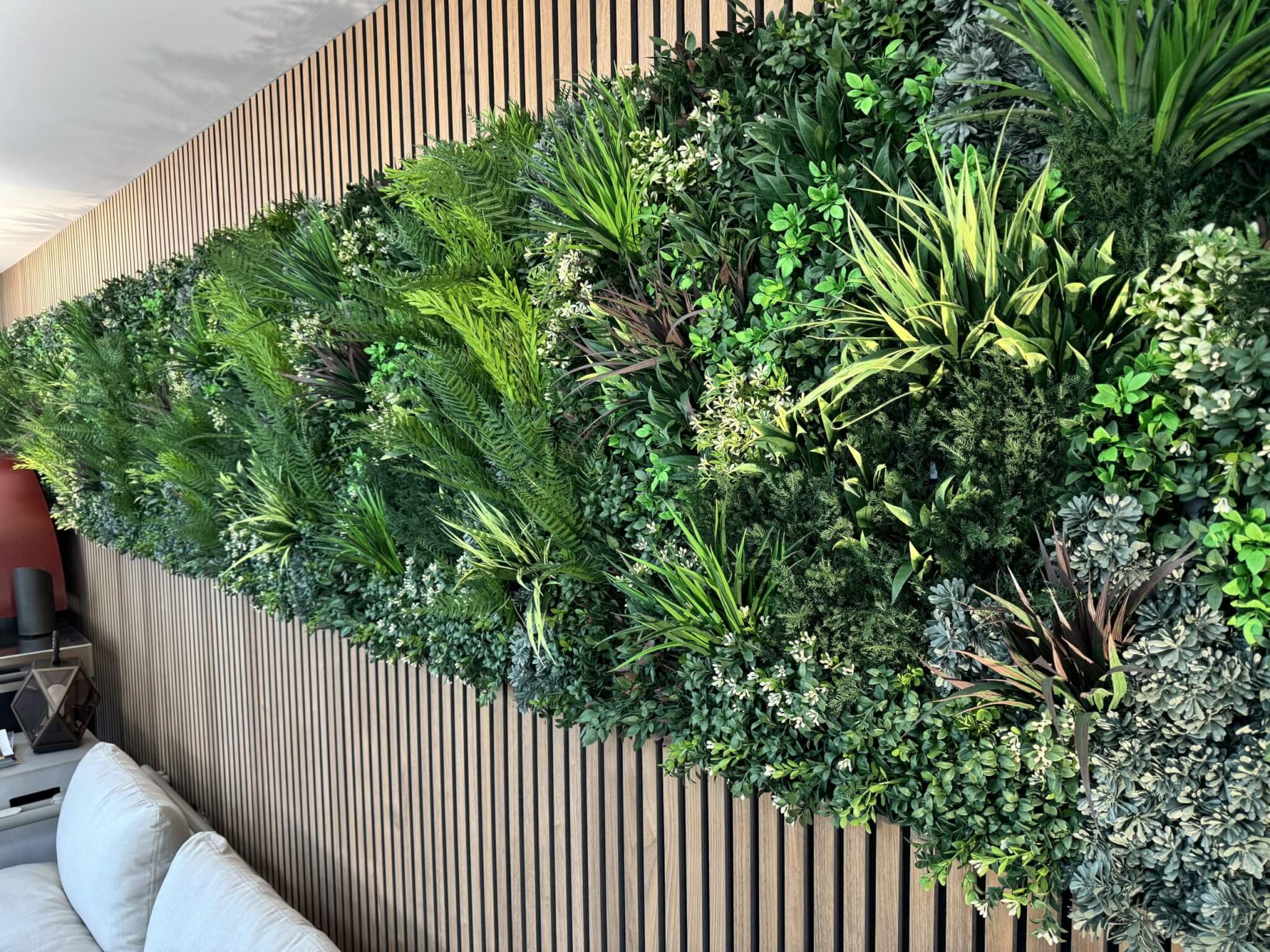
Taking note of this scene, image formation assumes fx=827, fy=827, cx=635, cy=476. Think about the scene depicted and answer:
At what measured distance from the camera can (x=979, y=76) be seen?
1.18 metres

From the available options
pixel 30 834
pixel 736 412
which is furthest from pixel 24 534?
pixel 736 412

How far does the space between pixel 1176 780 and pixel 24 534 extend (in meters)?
6.61

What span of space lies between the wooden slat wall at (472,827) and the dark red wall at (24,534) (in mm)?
1566

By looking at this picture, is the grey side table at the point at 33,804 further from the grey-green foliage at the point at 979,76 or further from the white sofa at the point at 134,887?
the grey-green foliage at the point at 979,76

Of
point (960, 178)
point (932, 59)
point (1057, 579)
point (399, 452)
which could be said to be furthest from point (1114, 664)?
point (399, 452)

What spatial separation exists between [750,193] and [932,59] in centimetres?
35

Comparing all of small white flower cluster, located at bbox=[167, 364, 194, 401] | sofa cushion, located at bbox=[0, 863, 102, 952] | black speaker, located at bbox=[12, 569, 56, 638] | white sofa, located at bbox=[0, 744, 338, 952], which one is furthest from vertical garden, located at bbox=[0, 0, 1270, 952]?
black speaker, located at bbox=[12, 569, 56, 638]

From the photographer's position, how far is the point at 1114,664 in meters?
1.03

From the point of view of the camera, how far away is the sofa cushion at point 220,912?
2549mm

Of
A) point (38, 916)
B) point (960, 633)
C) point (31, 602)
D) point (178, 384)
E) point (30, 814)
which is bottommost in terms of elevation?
point (38, 916)

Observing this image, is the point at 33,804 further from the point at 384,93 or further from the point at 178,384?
the point at 384,93

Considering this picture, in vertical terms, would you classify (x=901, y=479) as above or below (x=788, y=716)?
above

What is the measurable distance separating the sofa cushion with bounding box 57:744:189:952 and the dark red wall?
2478mm

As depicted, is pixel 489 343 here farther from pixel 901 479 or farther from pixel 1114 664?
pixel 1114 664
